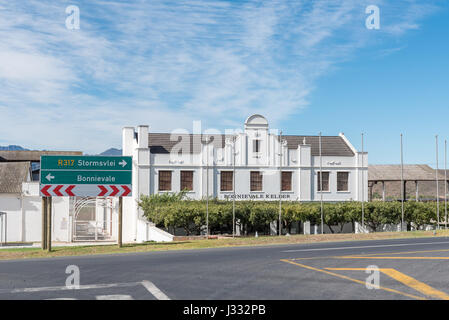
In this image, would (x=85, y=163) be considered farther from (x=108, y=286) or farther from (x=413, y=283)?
(x=413, y=283)

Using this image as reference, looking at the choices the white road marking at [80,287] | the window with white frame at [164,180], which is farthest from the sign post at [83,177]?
the window with white frame at [164,180]

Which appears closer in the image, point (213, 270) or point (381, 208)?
point (213, 270)

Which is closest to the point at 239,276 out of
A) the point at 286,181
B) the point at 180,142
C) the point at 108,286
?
the point at 108,286

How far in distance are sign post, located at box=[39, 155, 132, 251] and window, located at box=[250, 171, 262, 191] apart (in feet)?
71.3

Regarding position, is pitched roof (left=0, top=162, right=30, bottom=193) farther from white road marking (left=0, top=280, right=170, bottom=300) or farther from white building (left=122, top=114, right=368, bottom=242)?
white road marking (left=0, top=280, right=170, bottom=300)

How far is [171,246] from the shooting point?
23188 millimetres

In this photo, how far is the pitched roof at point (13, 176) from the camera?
39906mm

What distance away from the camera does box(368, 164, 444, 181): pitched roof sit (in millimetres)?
48781

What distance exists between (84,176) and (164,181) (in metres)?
19.8

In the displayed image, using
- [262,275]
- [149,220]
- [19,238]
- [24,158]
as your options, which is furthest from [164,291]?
[24,158]

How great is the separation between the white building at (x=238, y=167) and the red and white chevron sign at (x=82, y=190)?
702 inches

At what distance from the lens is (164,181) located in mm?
42062
